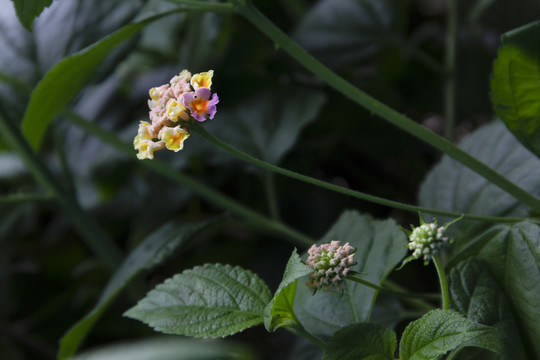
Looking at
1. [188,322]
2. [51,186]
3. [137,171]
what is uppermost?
[137,171]

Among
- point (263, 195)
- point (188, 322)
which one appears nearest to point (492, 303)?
point (188, 322)

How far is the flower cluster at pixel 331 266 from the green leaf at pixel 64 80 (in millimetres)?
197

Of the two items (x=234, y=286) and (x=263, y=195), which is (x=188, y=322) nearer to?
(x=234, y=286)

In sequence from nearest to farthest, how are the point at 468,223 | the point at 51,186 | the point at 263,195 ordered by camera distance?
1. the point at 468,223
2. the point at 51,186
3. the point at 263,195

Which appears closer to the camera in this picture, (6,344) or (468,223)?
(468,223)

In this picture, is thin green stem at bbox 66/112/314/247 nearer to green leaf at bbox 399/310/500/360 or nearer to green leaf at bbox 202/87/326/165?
green leaf at bbox 202/87/326/165

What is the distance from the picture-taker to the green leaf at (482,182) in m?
0.36

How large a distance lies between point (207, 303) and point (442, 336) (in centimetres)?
12

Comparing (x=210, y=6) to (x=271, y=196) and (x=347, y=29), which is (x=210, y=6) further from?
(x=347, y=29)

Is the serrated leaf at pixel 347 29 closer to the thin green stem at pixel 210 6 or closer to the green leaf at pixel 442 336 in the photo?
the thin green stem at pixel 210 6

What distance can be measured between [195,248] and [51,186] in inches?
8.5

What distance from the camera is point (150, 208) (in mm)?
653

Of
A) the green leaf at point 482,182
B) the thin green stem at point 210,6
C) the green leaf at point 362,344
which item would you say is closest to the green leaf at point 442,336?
the green leaf at point 362,344

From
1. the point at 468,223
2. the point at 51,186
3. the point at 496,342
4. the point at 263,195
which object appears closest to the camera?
the point at 496,342
